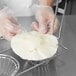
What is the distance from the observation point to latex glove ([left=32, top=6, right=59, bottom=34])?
665 millimetres

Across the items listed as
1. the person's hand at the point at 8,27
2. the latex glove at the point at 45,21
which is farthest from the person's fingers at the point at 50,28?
the person's hand at the point at 8,27

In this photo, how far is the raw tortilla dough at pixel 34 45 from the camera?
22.3 inches

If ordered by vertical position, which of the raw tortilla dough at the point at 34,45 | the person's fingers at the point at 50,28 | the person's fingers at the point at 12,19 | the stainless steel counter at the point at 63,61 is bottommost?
the stainless steel counter at the point at 63,61

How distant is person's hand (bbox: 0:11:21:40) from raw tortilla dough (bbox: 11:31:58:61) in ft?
0.10

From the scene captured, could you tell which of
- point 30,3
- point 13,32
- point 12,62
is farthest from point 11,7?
point 12,62

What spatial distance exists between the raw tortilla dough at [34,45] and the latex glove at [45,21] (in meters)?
0.04

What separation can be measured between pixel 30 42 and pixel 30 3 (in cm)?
27

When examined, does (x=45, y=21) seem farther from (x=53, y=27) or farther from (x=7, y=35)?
(x=7, y=35)

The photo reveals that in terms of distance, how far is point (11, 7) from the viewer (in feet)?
2.63

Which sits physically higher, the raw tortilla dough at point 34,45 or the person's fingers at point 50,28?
the person's fingers at point 50,28

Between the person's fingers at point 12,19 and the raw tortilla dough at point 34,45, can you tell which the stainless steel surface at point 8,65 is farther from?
the person's fingers at point 12,19

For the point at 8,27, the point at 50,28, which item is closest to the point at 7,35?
the point at 8,27

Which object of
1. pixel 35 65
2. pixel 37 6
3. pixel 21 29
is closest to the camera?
pixel 35 65

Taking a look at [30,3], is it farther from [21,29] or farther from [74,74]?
[74,74]
